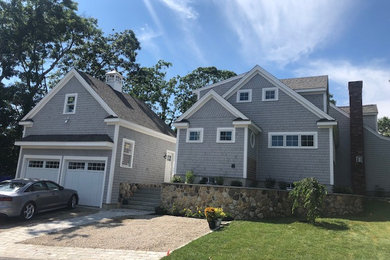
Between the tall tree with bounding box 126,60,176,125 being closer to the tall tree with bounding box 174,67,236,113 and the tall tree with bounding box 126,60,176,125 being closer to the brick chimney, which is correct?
the tall tree with bounding box 174,67,236,113

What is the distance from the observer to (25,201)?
1191 centimetres

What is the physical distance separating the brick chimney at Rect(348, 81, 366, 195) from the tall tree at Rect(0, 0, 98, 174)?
24.4 m

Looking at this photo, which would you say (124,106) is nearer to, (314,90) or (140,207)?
(140,207)

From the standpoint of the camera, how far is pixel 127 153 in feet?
58.1

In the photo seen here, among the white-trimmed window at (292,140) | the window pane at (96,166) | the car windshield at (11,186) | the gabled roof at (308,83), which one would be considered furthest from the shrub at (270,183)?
the car windshield at (11,186)

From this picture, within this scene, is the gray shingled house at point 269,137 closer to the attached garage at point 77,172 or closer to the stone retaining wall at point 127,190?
the stone retaining wall at point 127,190

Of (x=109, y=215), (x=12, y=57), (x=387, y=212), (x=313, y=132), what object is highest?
(x=12, y=57)

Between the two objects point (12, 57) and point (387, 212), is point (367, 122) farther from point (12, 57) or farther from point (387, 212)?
point (12, 57)

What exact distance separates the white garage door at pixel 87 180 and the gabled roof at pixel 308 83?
1353cm

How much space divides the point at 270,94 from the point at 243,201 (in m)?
8.09

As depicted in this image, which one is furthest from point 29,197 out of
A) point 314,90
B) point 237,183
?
point 314,90

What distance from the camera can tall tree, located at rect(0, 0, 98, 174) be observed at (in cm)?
2438

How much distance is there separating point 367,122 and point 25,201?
2338 centimetres

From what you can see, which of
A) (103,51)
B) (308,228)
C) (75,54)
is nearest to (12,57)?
(75,54)
